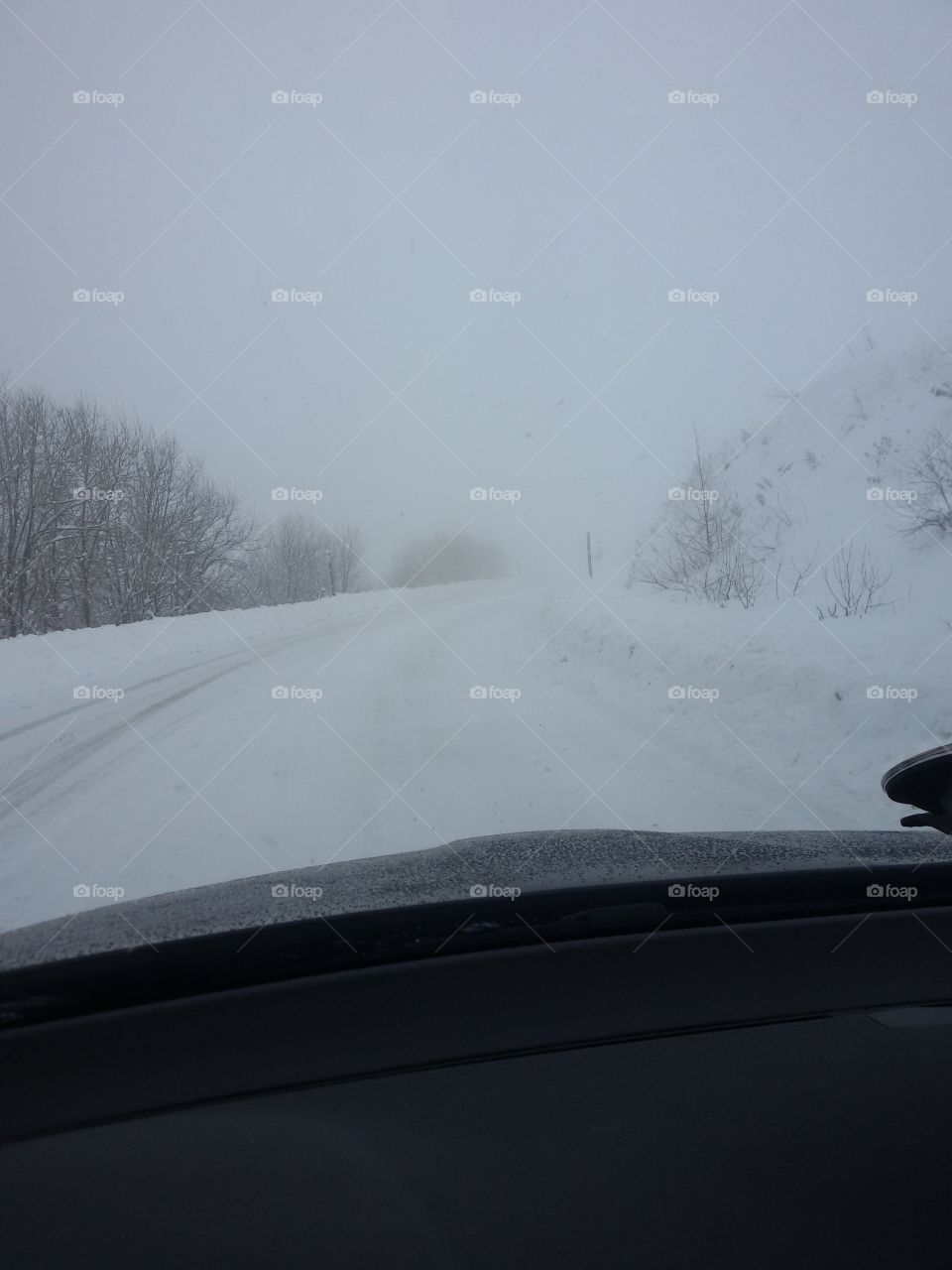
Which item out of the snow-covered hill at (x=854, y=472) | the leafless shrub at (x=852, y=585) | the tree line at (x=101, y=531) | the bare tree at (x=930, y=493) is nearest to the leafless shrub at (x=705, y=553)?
the snow-covered hill at (x=854, y=472)

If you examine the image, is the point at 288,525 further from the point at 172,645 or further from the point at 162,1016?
the point at 162,1016

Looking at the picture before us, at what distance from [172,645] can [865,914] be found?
61.6 ft

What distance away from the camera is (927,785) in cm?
296

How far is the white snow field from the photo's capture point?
586cm

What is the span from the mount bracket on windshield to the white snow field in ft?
11.4

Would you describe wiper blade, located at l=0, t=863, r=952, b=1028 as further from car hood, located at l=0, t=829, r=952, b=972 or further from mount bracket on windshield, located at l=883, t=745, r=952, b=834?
mount bracket on windshield, located at l=883, t=745, r=952, b=834

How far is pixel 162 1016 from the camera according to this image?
6.71 ft

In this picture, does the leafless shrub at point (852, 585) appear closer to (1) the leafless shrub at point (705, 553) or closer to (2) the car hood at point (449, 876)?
(1) the leafless shrub at point (705, 553)

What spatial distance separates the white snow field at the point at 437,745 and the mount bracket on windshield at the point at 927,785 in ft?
11.4

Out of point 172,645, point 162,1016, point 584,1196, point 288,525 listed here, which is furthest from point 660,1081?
point 288,525

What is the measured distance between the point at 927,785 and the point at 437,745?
594 centimetres

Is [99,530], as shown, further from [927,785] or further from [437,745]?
[927,785]

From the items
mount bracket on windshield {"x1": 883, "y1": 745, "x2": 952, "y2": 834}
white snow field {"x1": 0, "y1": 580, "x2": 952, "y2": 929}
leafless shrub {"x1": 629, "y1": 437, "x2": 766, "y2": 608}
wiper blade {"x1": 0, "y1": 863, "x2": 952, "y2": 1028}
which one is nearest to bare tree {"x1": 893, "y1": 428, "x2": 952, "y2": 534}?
leafless shrub {"x1": 629, "y1": 437, "x2": 766, "y2": 608}

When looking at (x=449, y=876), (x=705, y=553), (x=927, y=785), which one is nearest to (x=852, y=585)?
(x=705, y=553)
